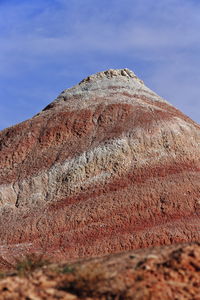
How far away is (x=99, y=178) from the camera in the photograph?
40.0 metres

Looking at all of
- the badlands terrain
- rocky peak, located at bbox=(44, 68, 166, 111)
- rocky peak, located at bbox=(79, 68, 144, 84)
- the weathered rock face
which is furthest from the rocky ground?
rocky peak, located at bbox=(79, 68, 144, 84)

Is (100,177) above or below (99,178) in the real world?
above

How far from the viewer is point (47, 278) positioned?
9.45m

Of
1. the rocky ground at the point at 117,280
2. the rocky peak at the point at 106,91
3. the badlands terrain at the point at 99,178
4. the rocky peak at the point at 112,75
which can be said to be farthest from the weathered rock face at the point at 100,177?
the rocky ground at the point at 117,280

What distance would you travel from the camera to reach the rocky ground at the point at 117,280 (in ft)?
28.4

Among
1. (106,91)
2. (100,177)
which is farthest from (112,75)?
(100,177)

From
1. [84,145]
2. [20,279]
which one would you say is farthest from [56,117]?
[20,279]

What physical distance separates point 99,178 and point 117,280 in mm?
31065

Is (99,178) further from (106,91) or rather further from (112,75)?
(112,75)

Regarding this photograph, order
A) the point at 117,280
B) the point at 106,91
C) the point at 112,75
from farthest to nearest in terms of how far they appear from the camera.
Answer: the point at 112,75 → the point at 106,91 → the point at 117,280

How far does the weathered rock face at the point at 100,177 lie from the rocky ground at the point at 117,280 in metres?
24.0

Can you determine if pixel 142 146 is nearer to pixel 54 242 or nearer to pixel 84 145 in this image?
pixel 84 145

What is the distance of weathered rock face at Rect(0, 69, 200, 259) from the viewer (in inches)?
1385

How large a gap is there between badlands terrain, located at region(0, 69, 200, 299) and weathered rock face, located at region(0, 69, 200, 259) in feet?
0.26
